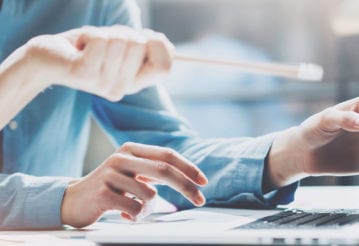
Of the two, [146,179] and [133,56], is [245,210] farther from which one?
[133,56]

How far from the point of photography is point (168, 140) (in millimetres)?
1048

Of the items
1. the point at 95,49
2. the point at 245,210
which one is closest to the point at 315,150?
the point at 245,210

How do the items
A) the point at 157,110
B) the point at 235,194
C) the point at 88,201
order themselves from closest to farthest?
1. the point at 88,201
2. the point at 235,194
3. the point at 157,110

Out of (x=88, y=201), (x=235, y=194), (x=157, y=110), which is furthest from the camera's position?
(x=157, y=110)

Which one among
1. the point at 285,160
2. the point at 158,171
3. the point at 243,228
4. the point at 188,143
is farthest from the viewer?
the point at 188,143

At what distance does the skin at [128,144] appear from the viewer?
2.72 ft

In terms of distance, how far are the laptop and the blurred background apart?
0.19m

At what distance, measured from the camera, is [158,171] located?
82 cm

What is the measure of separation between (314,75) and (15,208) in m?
0.51

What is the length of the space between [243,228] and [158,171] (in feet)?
0.59

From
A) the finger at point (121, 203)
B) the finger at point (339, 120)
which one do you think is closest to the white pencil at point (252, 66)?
the finger at point (339, 120)

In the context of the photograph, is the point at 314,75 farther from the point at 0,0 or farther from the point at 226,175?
the point at 0,0

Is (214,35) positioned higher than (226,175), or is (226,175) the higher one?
(214,35)

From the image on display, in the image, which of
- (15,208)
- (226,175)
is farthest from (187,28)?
(15,208)
